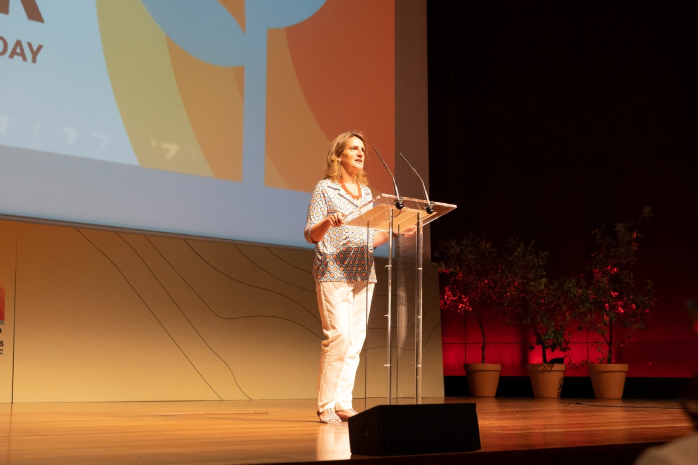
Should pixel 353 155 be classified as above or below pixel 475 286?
above

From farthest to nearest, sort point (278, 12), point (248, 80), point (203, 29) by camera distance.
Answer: point (278, 12)
point (248, 80)
point (203, 29)

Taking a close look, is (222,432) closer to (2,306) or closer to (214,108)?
(2,306)


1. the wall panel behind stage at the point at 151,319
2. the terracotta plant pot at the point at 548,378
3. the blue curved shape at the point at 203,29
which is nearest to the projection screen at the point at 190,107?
the blue curved shape at the point at 203,29

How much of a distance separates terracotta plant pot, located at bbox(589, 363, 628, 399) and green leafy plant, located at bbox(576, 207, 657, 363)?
0.10 metres

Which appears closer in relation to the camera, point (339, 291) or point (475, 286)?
point (339, 291)

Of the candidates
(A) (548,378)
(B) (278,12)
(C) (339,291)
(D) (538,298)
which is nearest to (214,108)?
(B) (278,12)

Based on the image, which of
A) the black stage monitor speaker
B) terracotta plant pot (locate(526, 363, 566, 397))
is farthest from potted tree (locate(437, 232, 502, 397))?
the black stage monitor speaker

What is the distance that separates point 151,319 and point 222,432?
2373mm

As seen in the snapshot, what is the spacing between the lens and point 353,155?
10.9ft

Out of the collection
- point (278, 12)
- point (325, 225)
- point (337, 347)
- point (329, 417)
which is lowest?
point (329, 417)

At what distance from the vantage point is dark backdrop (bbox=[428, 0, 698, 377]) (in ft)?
21.2

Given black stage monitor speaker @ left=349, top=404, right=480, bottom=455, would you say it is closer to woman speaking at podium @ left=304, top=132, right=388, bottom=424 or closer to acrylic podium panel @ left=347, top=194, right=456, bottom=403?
acrylic podium panel @ left=347, top=194, right=456, bottom=403

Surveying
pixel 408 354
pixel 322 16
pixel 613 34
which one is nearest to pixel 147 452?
pixel 408 354

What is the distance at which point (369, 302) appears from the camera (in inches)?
125
